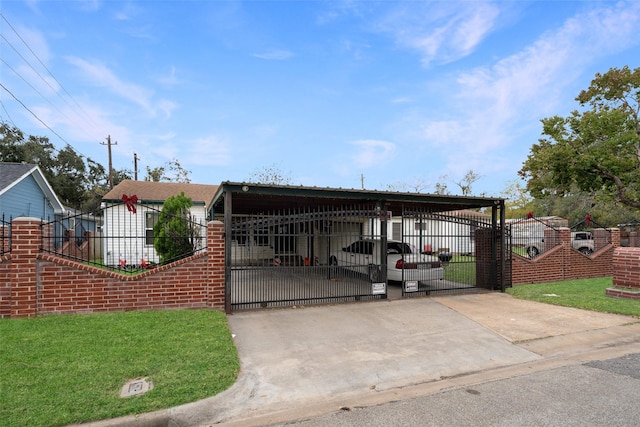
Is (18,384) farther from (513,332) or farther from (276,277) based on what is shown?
(513,332)

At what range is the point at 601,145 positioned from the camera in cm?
1644

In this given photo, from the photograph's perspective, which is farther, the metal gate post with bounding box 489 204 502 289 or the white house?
the white house

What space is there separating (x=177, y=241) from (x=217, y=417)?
26.4 ft

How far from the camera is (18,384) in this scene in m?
3.80

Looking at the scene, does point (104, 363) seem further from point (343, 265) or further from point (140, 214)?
point (140, 214)

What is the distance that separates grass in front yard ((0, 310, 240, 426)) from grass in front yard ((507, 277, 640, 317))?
7.70 m

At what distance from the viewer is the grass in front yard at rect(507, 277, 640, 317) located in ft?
25.5

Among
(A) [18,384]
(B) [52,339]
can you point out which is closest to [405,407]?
(A) [18,384]

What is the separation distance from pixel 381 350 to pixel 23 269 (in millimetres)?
6305

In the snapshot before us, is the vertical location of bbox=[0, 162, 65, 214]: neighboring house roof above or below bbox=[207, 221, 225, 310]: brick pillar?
above

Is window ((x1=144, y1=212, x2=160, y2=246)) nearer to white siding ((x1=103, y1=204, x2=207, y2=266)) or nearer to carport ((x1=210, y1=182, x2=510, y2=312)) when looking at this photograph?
white siding ((x1=103, y1=204, x2=207, y2=266))

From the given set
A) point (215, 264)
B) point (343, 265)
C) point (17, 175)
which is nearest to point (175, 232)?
point (215, 264)

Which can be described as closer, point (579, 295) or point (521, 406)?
point (521, 406)

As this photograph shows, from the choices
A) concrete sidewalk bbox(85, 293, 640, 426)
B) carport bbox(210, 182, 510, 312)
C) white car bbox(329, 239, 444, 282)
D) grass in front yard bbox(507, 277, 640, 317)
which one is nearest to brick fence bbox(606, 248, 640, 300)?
grass in front yard bbox(507, 277, 640, 317)
